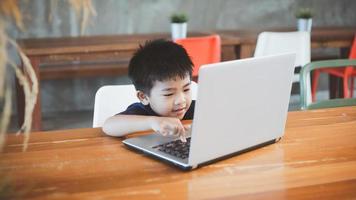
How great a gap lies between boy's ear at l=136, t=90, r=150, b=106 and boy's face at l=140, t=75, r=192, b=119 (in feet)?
0.20

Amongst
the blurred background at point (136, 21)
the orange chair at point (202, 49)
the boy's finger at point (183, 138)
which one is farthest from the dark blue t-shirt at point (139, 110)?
the blurred background at point (136, 21)

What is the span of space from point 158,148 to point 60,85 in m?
3.40

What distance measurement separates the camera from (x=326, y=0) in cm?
520

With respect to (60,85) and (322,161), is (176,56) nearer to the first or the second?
(322,161)

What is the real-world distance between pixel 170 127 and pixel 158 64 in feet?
1.19

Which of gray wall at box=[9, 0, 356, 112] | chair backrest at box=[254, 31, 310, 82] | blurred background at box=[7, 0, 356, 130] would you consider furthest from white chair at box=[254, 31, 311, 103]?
gray wall at box=[9, 0, 356, 112]

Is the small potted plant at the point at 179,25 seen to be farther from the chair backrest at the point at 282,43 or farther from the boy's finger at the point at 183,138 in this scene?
the boy's finger at the point at 183,138

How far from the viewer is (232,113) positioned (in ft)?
3.75

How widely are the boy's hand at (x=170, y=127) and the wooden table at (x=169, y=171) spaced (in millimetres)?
92

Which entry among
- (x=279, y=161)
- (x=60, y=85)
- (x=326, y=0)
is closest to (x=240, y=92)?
(x=279, y=161)

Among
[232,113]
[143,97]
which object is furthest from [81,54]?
[232,113]

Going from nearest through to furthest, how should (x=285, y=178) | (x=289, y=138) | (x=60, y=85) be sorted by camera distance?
1. (x=285, y=178)
2. (x=289, y=138)
3. (x=60, y=85)

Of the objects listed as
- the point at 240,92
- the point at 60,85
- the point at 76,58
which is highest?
the point at 240,92

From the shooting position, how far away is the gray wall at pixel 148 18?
4.38 meters
